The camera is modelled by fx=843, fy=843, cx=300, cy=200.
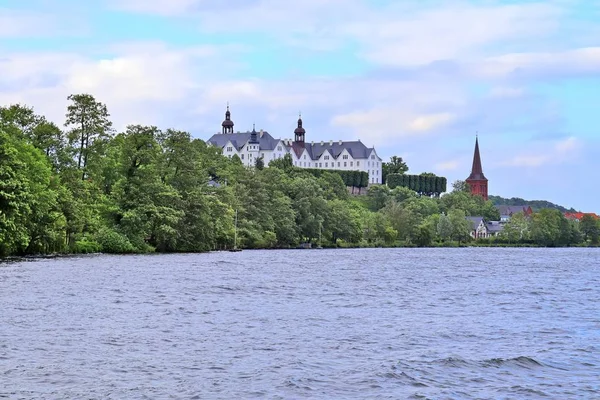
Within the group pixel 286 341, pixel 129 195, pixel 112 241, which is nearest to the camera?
pixel 286 341

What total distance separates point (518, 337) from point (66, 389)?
1610cm

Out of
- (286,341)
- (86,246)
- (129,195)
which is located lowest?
(286,341)

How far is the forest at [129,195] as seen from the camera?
6625cm

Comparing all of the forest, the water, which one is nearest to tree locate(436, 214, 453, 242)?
the forest

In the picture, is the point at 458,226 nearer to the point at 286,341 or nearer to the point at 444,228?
the point at 444,228

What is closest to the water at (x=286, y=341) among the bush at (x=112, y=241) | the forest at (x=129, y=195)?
the forest at (x=129, y=195)

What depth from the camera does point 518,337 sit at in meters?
28.7

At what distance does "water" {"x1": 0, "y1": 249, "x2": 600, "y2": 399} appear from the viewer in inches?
774

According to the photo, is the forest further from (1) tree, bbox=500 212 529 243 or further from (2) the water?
(1) tree, bbox=500 212 529 243

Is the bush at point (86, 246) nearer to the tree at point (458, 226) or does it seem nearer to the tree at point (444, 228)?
the tree at point (444, 228)

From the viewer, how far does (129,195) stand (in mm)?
87000

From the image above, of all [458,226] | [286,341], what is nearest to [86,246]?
[286,341]

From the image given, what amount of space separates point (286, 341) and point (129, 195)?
63303 mm

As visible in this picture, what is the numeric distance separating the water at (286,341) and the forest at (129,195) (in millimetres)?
19088
